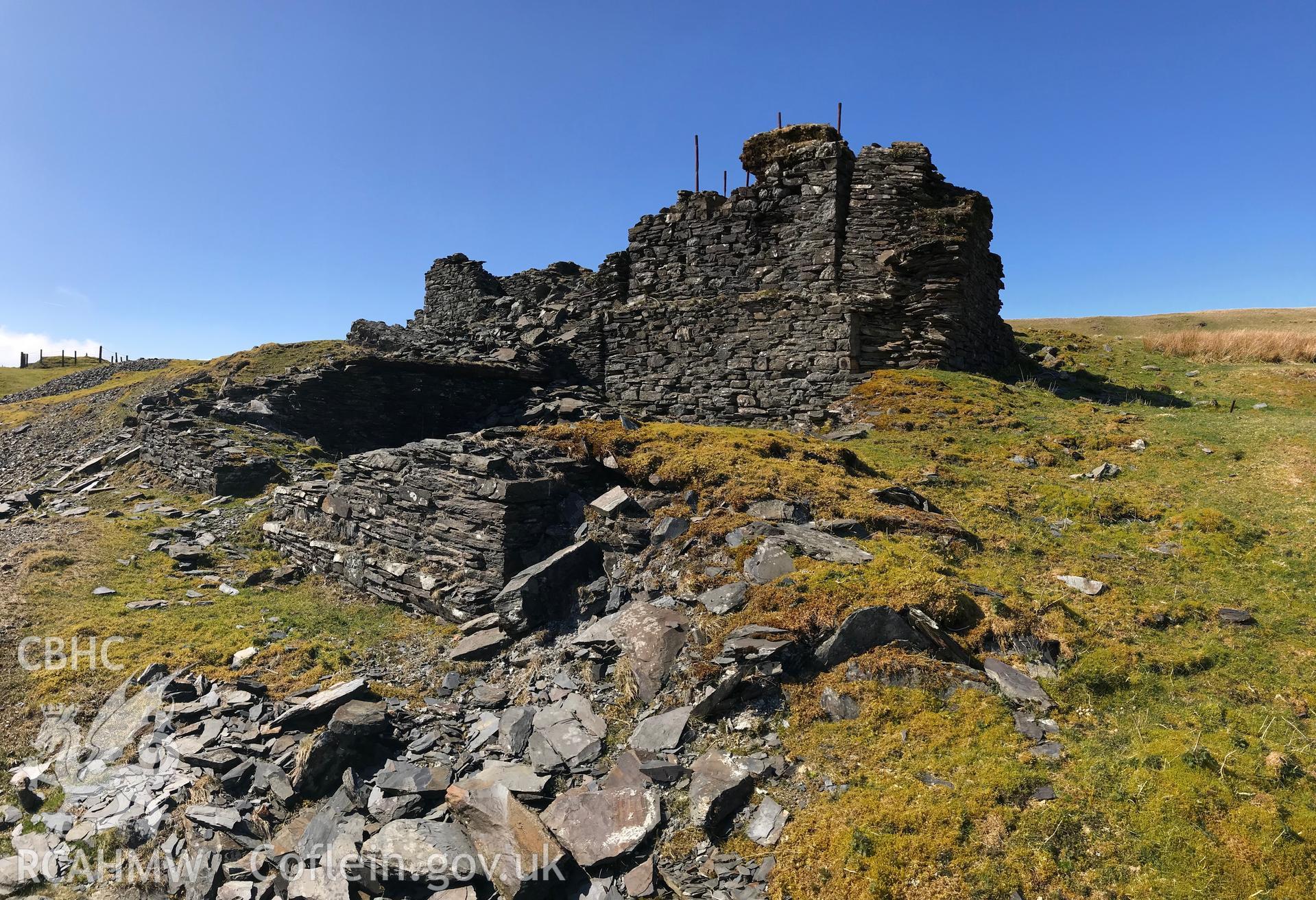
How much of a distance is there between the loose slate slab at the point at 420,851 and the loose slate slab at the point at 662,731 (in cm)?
174

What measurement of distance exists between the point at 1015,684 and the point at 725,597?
10.4 ft

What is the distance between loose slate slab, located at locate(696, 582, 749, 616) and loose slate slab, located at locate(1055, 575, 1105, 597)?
14.0 feet

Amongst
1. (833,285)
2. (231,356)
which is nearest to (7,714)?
(833,285)

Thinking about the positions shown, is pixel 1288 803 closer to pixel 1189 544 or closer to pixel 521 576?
pixel 1189 544

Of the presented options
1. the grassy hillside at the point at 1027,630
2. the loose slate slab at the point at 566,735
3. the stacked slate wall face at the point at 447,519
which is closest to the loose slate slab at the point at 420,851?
the loose slate slab at the point at 566,735

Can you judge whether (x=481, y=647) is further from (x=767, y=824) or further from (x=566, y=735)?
(x=767, y=824)

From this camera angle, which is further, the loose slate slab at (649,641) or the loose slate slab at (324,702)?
the loose slate slab at (324,702)

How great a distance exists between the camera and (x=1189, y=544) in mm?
9047

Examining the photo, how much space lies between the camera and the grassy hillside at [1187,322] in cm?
3925

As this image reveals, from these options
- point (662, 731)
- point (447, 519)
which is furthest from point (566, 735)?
point (447, 519)

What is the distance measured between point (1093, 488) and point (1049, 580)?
12.2ft

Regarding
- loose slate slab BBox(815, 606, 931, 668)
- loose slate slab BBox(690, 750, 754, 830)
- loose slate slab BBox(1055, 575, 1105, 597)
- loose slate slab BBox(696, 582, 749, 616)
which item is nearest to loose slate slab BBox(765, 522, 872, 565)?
loose slate slab BBox(696, 582, 749, 616)

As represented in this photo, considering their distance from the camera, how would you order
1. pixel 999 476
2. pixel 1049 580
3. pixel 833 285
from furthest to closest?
pixel 833 285 → pixel 999 476 → pixel 1049 580

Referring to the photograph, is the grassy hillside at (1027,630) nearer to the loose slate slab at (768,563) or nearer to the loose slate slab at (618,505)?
the loose slate slab at (768,563)
